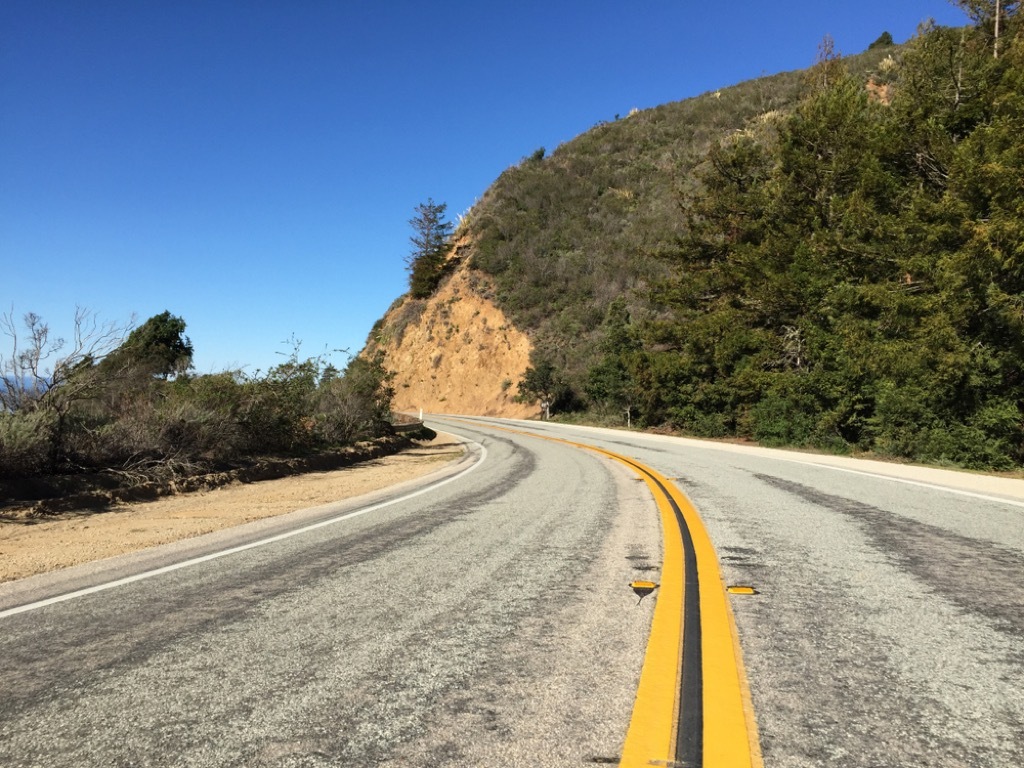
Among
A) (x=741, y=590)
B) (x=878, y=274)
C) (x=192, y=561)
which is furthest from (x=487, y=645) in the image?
(x=878, y=274)

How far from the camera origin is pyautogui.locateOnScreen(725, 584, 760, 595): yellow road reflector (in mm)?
4098

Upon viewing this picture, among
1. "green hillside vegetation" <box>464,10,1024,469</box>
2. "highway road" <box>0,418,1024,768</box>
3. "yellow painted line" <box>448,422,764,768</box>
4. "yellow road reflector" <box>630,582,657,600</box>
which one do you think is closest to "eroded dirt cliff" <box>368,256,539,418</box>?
"green hillside vegetation" <box>464,10,1024,469</box>

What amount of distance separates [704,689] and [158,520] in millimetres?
7974

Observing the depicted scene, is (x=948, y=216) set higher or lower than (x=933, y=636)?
higher

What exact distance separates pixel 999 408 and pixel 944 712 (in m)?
15.5

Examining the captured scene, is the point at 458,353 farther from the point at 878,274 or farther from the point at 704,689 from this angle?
the point at 704,689

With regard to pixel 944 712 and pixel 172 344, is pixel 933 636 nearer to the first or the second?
pixel 944 712

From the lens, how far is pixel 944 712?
2520 millimetres

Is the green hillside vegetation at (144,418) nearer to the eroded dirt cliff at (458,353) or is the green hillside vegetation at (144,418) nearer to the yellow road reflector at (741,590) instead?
the yellow road reflector at (741,590)

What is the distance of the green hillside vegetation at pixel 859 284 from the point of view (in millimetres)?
14500

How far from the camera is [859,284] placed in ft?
60.5

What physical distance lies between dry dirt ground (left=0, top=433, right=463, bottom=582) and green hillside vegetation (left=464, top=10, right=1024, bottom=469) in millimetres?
12942

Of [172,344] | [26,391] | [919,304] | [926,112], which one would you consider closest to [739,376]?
[919,304]

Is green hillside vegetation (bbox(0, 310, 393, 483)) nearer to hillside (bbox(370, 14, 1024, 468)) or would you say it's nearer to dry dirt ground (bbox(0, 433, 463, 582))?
dry dirt ground (bbox(0, 433, 463, 582))
